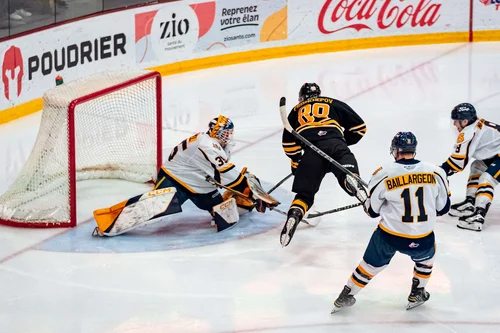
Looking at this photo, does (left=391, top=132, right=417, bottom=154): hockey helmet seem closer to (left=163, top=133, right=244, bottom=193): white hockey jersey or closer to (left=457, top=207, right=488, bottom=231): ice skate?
(left=163, top=133, right=244, bottom=193): white hockey jersey

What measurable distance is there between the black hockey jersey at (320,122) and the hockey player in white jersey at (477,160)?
61 cm

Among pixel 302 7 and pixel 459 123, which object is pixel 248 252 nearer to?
pixel 459 123

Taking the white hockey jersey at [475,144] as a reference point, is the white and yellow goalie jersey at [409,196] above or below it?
above

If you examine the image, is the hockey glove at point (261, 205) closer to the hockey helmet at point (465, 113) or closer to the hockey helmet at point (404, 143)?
the hockey helmet at point (465, 113)

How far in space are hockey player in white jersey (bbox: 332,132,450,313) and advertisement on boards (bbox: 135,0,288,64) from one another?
229 inches

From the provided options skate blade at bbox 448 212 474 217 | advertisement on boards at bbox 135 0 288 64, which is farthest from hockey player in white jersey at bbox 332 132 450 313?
advertisement on boards at bbox 135 0 288 64

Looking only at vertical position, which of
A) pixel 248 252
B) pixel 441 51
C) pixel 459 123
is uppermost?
pixel 459 123

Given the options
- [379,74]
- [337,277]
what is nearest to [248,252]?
[337,277]

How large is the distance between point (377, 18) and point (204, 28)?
7.63ft

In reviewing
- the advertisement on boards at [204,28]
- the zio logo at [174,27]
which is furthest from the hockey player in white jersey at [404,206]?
the zio logo at [174,27]

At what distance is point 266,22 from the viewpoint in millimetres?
11492

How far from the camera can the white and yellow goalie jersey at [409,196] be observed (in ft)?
15.6

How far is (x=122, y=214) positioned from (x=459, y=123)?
6.85 feet

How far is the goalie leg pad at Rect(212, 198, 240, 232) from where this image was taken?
20.3 feet
